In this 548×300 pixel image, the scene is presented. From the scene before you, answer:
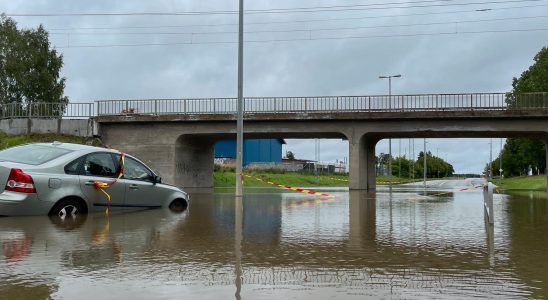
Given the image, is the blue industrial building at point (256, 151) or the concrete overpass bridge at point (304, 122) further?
the blue industrial building at point (256, 151)

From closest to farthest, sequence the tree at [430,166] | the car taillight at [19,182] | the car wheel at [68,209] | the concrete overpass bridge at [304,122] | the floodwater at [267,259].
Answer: the floodwater at [267,259] → the car taillight at [19,182] → the car wheel at [68,209] → the concrete overpass bridge at [304,122] → the tree at [430,166]

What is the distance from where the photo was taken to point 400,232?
895cm

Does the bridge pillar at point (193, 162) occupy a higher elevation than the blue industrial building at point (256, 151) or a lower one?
lower

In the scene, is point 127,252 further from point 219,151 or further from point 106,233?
point 219,151

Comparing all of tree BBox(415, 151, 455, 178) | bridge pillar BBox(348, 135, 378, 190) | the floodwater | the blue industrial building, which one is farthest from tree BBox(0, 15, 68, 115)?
tree BBox(415, 151, 455, 178)

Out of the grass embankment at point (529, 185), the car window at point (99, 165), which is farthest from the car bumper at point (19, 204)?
the grass embankment at point (529, 185)

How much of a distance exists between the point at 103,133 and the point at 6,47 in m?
30.5

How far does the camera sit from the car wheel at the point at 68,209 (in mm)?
10164

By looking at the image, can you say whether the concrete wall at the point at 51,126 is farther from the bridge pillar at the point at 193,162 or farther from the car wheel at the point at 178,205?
the car wheel at the point at 178,205

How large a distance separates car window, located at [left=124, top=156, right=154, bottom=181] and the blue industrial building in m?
64.4

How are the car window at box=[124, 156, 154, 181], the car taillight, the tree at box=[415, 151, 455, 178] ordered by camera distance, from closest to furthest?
the car taillight < the car window at box=[124, 156, 154, 181] < the tree at box=[415, 151, 455, 178]

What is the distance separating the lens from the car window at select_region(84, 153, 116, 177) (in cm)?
1085

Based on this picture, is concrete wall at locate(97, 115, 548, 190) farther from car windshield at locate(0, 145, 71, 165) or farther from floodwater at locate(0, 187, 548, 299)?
car windshield at locate(0, 145, 71, 165)

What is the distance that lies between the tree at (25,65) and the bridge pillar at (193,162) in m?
28.2
